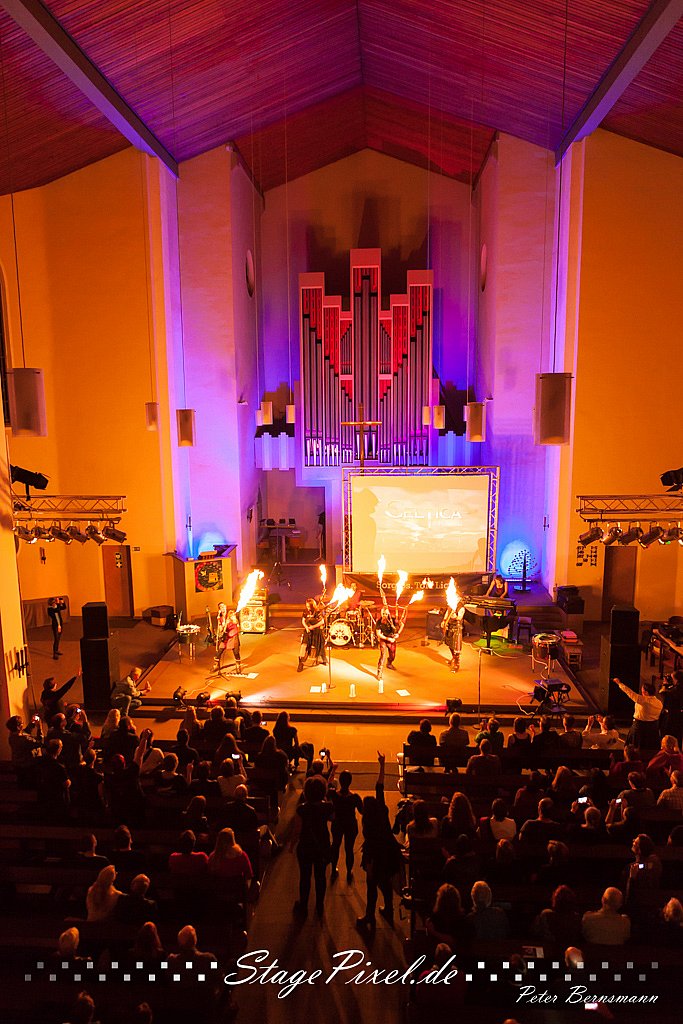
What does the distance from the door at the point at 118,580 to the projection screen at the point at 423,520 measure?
4316mm

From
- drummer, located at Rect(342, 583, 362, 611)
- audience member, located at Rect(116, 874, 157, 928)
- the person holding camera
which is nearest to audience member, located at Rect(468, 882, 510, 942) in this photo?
audience member, located at Rect(116, 874, 157, 928)

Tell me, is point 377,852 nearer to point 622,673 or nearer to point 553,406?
point 553,406

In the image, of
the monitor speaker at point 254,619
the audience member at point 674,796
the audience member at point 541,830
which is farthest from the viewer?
the monitor speaker at point 254,619

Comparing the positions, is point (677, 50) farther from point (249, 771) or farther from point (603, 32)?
point (249, 771)

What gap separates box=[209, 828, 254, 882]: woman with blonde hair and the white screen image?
989cm

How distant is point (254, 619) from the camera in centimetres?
1351

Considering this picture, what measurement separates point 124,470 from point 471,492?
6575 mm

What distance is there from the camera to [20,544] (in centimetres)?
1388

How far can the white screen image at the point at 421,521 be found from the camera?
48.6ft

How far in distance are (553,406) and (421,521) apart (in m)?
6.97

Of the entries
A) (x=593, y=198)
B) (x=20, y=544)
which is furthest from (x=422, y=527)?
(x=20, y=544)

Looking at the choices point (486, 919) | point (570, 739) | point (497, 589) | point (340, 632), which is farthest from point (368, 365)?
point (486, 919)

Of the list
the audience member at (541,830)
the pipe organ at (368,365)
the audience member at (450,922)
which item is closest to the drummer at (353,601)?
the pipe organ at (368,365)

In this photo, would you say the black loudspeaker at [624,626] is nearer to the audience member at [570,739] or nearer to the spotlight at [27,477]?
the audience member at [570,739]
